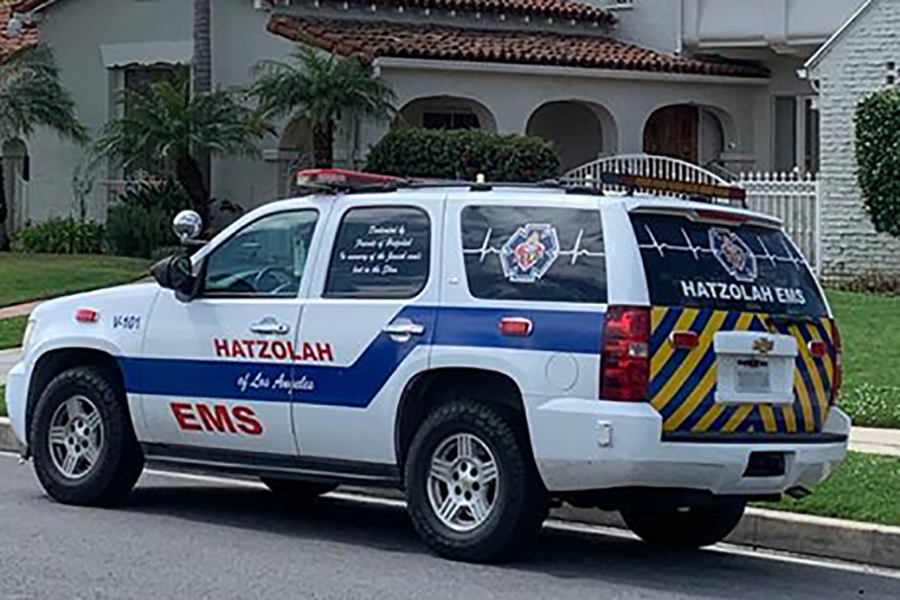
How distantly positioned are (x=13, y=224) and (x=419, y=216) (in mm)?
23830

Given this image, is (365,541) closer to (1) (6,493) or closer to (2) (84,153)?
(1) (6,493)

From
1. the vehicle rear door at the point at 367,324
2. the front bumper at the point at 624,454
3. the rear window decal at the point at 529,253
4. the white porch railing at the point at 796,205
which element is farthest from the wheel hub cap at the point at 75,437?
the white porch railing at the point at 796,205

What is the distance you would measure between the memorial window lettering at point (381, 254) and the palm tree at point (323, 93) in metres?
15.4

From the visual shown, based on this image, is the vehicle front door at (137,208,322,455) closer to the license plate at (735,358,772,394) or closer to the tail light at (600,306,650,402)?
the tail light at (600,306,650,402)

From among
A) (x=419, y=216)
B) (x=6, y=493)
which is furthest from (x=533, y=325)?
(x=6, y=493)

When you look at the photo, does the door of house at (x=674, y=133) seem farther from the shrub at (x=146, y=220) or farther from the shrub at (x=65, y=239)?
the shrub at (x=65, y=239)

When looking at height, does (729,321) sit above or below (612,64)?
below

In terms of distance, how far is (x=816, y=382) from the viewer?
34.4 ft

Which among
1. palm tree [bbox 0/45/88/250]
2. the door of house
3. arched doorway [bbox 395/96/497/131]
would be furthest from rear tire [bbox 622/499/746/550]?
the door of house

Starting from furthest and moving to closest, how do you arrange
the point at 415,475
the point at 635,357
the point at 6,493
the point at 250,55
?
A: the point at 250,55
the point at 6,493
the point at 415,475
the point at 635,357

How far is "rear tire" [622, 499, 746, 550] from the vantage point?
36.2 feet

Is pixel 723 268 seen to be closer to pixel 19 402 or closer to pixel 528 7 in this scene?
pixel 19 402

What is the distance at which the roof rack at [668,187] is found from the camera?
10.3 meters

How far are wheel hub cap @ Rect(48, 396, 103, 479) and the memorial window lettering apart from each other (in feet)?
6.23
